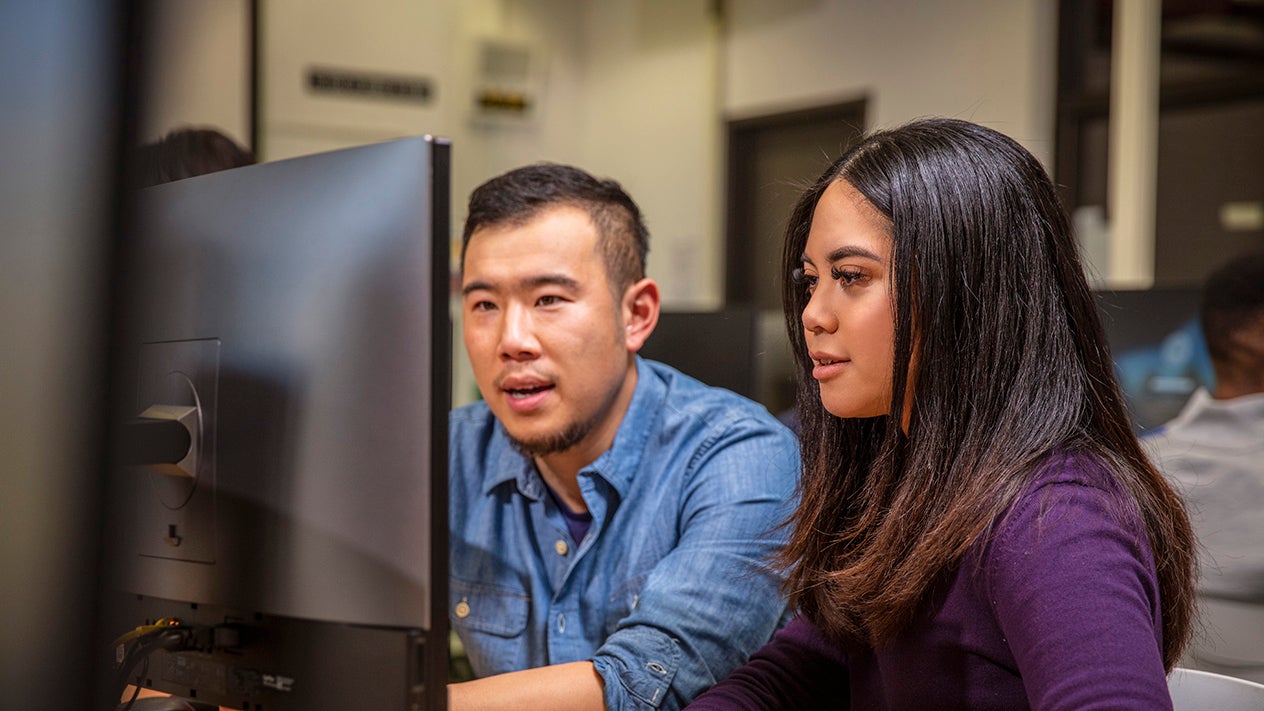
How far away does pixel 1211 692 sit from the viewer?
1055mm

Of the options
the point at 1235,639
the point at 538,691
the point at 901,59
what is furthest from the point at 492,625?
the point at 901,59

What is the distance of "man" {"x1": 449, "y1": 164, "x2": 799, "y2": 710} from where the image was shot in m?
1.35

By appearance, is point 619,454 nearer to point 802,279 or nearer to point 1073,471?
point 802,279

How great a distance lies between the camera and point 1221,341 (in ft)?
7.53

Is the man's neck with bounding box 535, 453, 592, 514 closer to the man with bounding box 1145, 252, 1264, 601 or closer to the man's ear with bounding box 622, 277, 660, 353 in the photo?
the man's ear with bounding box 622, 277, 660, 353

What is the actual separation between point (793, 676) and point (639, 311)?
594 millimetres

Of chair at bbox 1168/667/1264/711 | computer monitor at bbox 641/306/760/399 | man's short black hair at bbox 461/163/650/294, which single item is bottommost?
chair at bbox 1168/667/1264/711

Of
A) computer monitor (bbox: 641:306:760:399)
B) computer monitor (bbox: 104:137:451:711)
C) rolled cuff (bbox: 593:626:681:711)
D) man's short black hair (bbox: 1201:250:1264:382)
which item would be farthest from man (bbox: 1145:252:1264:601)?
computer monitor (bbox: 104:137:451:711)

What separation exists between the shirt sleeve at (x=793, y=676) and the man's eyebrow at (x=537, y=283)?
0.51 metres

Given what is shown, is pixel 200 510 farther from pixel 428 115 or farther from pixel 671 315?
pixel 428 115

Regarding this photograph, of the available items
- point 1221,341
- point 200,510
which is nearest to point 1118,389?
Answer: point 200,510

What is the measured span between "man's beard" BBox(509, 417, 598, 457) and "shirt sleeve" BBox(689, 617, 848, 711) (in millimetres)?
393

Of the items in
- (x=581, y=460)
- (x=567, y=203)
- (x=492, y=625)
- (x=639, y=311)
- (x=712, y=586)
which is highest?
(x=567, y=203)

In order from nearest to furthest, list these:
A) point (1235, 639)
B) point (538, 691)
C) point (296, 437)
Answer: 1. point (296, 437)
2. point (538, 691)
3. point (1235, 639)
